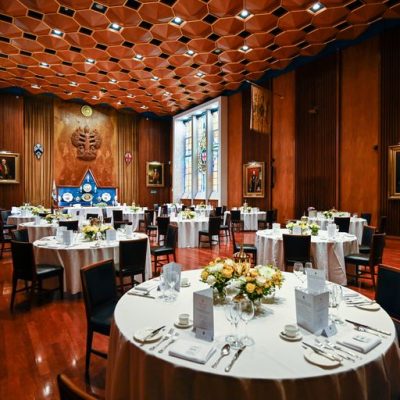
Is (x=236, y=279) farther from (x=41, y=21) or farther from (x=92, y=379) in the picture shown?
(x=41, y=21)

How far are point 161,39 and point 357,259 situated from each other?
325 inches

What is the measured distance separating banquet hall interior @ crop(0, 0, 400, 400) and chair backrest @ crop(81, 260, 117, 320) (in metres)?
0.02

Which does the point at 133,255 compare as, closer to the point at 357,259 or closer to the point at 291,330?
the point at 291,330

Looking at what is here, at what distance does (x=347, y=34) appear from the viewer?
939 cm

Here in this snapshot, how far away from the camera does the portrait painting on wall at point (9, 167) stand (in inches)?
544

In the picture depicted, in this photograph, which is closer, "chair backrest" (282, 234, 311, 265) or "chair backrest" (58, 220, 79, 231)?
"chair backrest" (282, 234, 311, 265)

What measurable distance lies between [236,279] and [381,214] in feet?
30.8

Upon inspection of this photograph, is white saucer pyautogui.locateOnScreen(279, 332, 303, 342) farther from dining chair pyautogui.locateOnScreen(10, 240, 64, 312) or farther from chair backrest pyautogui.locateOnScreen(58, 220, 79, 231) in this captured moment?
chair backrest pyautogui.locateOnScreen(58, 220, 79, 231)

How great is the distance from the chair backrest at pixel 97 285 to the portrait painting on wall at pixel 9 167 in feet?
44.9

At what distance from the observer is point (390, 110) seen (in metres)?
9.32

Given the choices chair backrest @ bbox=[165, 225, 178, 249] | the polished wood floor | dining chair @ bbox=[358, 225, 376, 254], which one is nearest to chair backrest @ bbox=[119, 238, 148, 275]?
the polished wood floor

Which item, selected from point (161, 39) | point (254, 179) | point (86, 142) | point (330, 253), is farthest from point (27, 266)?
point (86, 142)

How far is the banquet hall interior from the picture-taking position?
1.69 metres

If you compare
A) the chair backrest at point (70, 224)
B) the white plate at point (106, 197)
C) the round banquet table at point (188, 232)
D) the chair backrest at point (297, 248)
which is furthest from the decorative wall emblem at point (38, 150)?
the chair backrest at point (297, 248)
